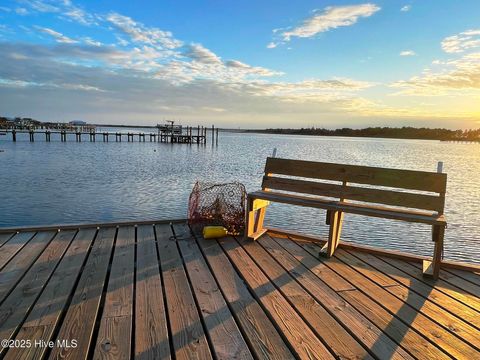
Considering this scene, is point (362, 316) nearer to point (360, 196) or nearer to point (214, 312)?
point (214, 312)

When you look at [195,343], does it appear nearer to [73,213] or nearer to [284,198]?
[284,198]

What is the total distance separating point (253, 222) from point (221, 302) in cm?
193

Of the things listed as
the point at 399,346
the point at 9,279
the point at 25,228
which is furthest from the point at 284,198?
the point at 25,228

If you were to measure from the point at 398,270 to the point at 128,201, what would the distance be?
10563 millimetres

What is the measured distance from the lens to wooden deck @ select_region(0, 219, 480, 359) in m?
2.31

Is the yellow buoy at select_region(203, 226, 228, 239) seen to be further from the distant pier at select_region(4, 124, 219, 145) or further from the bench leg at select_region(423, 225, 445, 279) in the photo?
the distant pier at select_region(4, 124, 219, 145)

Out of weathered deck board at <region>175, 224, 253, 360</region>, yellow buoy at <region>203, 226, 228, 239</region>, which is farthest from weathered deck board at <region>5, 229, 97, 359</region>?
yellow buoy at <region>203, 226, 228, 239</region>

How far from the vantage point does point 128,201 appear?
1274 centimetres

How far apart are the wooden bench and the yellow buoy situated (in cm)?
33

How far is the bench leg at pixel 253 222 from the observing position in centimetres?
459

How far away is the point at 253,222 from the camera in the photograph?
4.74 metres

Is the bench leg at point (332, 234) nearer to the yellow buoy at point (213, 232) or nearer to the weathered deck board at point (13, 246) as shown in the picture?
the yellow buoy at point (213, 232)

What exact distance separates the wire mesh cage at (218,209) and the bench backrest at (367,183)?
553 millimetres

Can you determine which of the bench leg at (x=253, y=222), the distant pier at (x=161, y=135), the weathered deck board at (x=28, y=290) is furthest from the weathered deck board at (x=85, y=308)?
the distant pier at (x=161, y=135)
